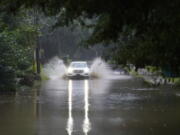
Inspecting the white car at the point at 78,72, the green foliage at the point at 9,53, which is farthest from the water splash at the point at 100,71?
the green foliage at the point at 9,53

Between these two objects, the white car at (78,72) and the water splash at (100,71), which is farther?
the water splash at (100,71)

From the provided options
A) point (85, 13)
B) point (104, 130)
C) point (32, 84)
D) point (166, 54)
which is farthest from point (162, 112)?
point (32, 84)

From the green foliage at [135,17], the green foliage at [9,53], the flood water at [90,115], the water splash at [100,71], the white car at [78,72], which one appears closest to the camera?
the green foliage at [135,17]

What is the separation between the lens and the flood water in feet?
39.3

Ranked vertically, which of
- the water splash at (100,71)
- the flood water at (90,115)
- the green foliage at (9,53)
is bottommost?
the flood water at (90,115)

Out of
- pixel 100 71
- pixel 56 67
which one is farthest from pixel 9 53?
pixel 56 67

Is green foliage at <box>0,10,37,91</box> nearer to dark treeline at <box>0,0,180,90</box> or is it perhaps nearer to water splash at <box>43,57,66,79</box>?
dark treeline at <box>0,0,180,90</box>

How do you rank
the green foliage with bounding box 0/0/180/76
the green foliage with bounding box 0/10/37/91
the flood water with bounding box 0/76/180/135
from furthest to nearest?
the green foliage with bounding box 0/10/37/91 < the flood water with bounding box 0/76/180/135 < the green foliage with bounding box 0/0/180/76

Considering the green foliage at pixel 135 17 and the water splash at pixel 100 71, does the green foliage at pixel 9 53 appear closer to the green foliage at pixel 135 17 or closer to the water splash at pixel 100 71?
the green foliage at pixel 135 17

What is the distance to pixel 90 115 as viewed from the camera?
14.7 metres

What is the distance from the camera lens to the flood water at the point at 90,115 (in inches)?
472

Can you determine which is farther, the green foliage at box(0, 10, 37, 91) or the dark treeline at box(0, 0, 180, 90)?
the green foliage at box(0, 10, 37, 91)

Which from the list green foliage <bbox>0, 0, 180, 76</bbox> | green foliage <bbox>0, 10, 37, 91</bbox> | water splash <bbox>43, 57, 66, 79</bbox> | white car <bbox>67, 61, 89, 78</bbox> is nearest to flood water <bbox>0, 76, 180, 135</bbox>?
green foliage <bbox>0, 10, 37, 91</bbox>

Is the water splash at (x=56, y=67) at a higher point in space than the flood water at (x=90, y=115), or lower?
higher
